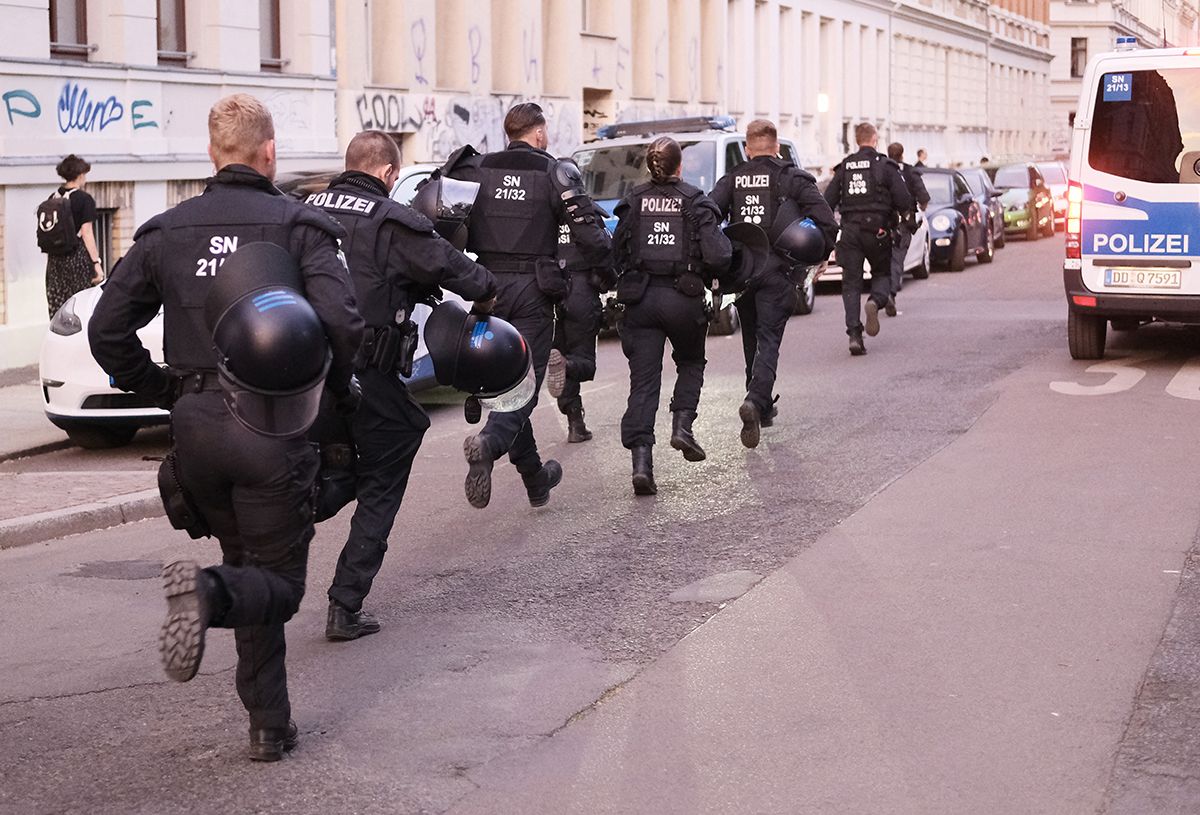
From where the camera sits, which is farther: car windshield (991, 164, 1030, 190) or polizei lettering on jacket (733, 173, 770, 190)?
car windshield (991, 164, 1030, 190)

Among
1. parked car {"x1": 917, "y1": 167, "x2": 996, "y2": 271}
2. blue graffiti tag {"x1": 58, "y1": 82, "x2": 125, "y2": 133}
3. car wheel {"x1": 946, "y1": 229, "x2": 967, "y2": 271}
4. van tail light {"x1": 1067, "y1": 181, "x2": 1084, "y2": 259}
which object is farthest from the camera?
car wheel {"x1": 946, "y1": 229, "x2": 967, "y2": 271}

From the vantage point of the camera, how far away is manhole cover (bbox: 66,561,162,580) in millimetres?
7988

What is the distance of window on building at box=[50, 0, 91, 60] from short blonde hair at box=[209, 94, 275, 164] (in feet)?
45.9

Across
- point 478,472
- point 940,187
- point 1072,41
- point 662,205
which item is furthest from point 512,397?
point 1072,41

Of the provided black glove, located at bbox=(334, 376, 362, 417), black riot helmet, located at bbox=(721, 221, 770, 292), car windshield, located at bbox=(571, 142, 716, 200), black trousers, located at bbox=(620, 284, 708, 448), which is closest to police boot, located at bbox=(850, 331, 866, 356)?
car windshield, located at bbox=(571, 142, 716, 200)

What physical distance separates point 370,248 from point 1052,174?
38.8 m

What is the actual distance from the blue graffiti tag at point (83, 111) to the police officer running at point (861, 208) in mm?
7490

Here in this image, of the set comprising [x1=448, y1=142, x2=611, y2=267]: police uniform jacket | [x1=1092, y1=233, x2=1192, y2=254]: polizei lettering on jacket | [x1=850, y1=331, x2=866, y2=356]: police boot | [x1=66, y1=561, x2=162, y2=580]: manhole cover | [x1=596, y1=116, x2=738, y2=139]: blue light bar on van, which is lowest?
[x1=66, y1=561, x2=162, y2=580]: manhole cover

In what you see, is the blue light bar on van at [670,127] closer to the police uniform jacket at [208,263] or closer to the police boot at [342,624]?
the police boot at [342,624]

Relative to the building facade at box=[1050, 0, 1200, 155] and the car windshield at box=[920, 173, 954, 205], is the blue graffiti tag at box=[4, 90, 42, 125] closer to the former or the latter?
the car windshield at box=[920, 173, 954, 205]

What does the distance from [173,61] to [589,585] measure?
14.6 meters

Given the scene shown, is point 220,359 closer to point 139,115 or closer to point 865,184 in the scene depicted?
point 865,184

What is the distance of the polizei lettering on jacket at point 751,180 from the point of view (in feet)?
36.6

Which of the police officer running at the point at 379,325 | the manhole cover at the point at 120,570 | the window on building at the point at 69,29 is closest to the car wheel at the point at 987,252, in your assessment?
the window on building at the point at 69,29
